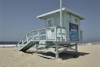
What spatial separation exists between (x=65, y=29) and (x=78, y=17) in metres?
3.58

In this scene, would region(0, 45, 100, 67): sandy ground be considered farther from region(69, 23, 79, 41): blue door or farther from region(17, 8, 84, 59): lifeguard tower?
region(69, 23, 79, 41): blue door

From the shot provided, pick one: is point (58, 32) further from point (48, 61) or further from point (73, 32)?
point (48, 61)

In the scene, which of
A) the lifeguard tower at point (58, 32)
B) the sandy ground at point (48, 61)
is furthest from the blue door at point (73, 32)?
the sandy ground at point (48, 61)

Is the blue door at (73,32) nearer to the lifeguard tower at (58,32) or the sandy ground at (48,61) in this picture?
the lifeguard tower at (58,32)

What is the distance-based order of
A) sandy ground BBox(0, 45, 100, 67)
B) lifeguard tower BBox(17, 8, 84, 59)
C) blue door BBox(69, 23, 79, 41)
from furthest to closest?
blue door BBox(69, 23, 79, 41) → lifeguard tower BBox(17, 8, 84, 59) → sandy ground BBox(0, 45, 100, 67)

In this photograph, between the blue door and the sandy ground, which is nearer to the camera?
the sandy ground

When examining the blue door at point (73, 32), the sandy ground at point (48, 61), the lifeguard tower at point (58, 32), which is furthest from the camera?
the blue door at point (73, 32)

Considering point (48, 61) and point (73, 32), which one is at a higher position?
point (73, 32)

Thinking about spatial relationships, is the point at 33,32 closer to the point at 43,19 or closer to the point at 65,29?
the point at 43,19

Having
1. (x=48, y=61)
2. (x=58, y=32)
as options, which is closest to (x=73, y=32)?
(x=58, y=32)

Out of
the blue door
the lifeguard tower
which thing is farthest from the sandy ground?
the blue door

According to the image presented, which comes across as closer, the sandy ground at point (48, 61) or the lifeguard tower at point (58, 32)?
the sandy ground at point (48, 61)

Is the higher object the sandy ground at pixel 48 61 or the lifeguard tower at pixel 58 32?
the lifeguard tower at pixel 58 32

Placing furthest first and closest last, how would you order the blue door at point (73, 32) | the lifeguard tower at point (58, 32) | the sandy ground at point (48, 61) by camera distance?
the blue door at point (73, 32), the lifeguard tower at point (58, 32), the sandy ground at point (48, 61)
